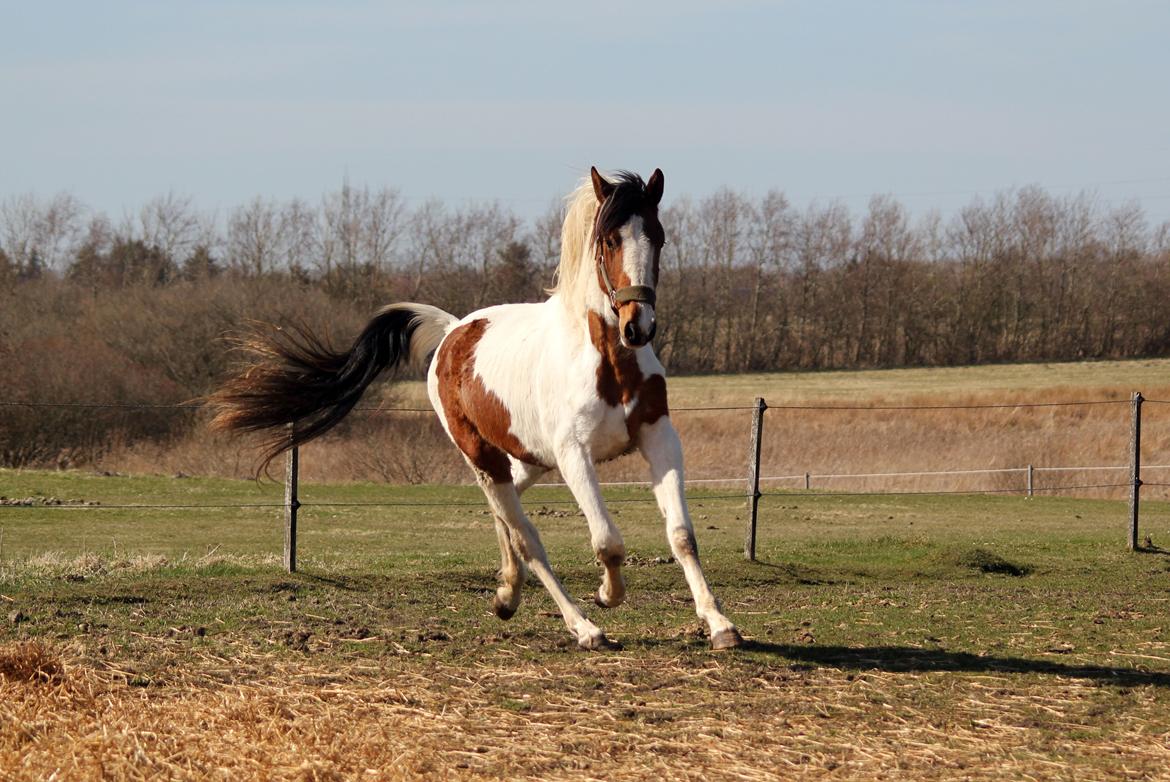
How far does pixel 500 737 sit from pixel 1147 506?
18972 mm

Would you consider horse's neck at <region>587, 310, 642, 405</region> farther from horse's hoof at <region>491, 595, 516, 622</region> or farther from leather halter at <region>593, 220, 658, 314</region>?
horse's hoof at <region>491, 595, 516, 622</region>

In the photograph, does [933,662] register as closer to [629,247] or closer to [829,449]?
[629,247]

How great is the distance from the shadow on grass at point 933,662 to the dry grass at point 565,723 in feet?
0.64

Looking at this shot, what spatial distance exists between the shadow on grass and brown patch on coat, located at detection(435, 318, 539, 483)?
1631 mm

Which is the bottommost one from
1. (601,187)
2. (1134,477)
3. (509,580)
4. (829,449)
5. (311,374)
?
(829,449)

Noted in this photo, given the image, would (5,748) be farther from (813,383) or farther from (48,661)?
(813,383)

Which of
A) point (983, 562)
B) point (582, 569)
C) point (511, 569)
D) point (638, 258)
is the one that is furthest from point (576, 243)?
point (983, 562)

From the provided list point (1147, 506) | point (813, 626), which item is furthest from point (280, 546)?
point (1147, 506)

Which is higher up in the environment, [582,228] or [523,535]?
[582,228]

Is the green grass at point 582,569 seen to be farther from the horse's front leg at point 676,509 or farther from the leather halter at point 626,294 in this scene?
the leather halter at point 626,294

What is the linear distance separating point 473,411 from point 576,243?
48.6 inches

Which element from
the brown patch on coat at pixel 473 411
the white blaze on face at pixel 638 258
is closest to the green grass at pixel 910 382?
the brown patch on coat at pixel 473 411

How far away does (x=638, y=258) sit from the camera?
5.59m

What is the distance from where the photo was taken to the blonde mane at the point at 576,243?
19.7 feet
